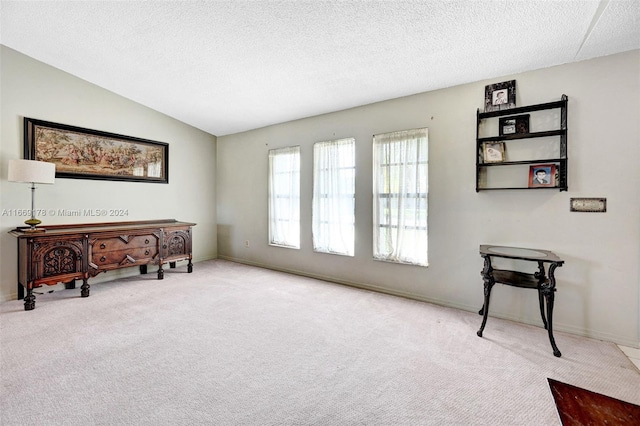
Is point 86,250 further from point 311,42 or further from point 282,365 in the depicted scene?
point 311,42

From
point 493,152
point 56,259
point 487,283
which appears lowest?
point 487,283

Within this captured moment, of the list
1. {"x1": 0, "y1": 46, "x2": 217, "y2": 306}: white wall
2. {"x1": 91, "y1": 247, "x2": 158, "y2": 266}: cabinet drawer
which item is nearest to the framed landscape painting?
{"x1": 0, "y1": 46, "x2": 217, "y2": 306}: white wall

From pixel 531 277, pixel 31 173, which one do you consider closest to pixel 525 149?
pixel 531 277

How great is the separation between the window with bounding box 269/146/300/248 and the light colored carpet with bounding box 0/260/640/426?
62.1 inches

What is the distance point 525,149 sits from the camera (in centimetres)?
280

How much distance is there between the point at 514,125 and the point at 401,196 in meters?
1.35

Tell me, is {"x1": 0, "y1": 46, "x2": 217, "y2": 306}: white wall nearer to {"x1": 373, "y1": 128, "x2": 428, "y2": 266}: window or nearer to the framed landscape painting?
the framed landscape painting

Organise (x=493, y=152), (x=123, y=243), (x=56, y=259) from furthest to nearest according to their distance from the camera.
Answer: (x=123, y=243) < (x=56, y=259) < (x=493, y=152)

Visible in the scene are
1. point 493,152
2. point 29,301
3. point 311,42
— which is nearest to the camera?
point 311,42

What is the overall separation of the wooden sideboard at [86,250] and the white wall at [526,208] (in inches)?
87.1

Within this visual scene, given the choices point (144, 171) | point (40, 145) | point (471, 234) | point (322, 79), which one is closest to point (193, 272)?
point (144, 171)

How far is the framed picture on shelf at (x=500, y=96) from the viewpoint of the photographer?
9.32 ft

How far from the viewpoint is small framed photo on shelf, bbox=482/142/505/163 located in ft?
9.48

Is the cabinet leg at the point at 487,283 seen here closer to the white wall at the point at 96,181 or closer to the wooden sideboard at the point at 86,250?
the wooden sideboard at the point at 86,250
